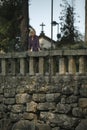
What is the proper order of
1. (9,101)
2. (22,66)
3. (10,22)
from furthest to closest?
(10,22) → (9,101) → (22,66)

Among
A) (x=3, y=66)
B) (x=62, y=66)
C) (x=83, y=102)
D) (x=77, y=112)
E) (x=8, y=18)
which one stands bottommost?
(x=77, y=112)

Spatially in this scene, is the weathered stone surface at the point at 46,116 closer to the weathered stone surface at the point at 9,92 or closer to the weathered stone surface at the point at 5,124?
the weathered stone surface at the point at 5,124

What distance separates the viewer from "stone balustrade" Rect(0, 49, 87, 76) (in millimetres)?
14626

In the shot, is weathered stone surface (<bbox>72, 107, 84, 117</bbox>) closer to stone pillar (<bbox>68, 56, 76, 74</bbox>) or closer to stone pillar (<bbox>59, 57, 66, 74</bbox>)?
stone pillar (<bbox>68, 56, 76, 74</bbox>)

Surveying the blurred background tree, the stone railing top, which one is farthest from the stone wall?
the blurred background tree

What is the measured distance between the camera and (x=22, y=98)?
1619cm

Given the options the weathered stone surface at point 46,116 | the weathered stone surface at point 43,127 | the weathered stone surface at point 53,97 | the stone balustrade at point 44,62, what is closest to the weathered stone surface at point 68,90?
the weathered stone surface at point 53,97

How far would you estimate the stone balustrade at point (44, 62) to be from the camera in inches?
576

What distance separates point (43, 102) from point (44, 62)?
110 centimetres

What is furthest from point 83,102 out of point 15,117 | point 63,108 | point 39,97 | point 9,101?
point 9,101

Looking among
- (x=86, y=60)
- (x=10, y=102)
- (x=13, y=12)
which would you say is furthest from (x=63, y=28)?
(x=86, y=60)

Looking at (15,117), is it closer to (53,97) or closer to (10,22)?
(53,97)

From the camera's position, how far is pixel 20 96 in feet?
53.3

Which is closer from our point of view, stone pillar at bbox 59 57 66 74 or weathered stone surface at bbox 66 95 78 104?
weathered stone surface at bbox 66 95 78 104
